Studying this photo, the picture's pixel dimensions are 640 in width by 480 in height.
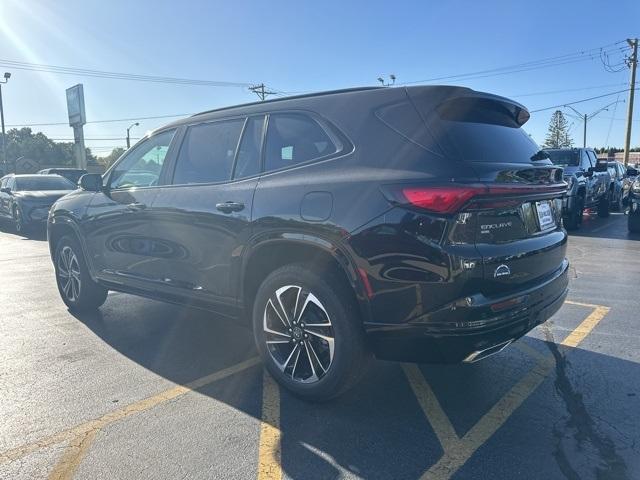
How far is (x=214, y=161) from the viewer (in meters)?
3.95

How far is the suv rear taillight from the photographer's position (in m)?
2.62

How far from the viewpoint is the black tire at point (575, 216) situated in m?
11.8

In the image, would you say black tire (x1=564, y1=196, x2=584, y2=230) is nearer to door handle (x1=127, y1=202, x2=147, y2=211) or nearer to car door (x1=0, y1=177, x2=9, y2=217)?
door handle (x1=127, y1=202, x2=147, y2=211)

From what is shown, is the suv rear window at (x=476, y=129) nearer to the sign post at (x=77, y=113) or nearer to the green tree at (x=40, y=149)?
the sign post at (x=77, y=113)

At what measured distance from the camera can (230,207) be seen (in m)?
3.60

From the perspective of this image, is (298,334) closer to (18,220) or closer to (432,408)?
(432,408)

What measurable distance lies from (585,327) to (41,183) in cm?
1512

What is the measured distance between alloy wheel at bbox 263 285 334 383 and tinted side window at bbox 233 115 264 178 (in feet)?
2.99

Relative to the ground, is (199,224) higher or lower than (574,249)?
higher

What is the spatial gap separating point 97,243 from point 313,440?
3242mm

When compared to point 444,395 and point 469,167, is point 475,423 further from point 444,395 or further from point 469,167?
point 469,167

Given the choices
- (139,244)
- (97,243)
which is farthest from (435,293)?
(97,243)

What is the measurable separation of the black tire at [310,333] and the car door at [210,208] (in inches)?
14.4

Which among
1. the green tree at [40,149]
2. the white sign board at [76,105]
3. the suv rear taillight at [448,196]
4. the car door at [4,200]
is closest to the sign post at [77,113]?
the white sign board at [76,105]
